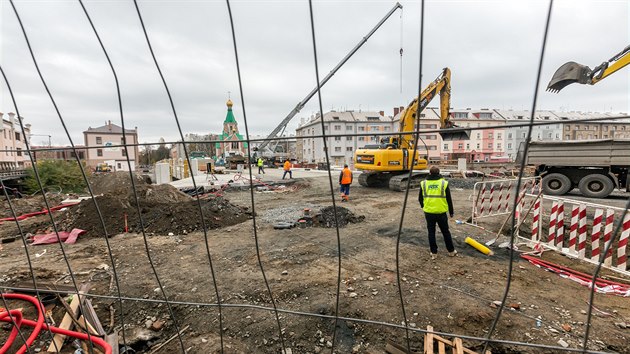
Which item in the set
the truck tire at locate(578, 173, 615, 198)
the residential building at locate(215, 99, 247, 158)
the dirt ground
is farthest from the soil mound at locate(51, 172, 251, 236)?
the truck tire at locate(578, 173, 615, 198)

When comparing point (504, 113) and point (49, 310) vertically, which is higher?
point (504, 113)

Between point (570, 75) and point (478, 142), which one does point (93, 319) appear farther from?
point (478, 142)

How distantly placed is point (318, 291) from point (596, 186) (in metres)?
12.1

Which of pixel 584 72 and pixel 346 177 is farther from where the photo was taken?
pixel 346 177

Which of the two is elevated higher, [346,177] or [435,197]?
[435,197]

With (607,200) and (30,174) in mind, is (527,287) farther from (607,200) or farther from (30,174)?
(30,174)

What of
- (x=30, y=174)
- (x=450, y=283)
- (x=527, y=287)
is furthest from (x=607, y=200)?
(x=30, y=174)

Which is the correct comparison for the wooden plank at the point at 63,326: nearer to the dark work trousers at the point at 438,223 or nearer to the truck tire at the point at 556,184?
the dark work trousers at the point at 438,223

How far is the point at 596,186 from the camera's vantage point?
1061 centimetres

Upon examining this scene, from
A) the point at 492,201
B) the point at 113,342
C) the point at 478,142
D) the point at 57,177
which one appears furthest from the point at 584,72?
the point at 478,142

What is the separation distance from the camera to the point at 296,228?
752 cm

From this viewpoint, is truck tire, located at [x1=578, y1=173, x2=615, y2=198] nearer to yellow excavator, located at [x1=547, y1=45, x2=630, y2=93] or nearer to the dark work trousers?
yellow excavator, located at [x1=547, y1=45, x2=630, y2=93]

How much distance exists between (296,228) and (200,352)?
4.65 m

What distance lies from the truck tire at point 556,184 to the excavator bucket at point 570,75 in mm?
5123
